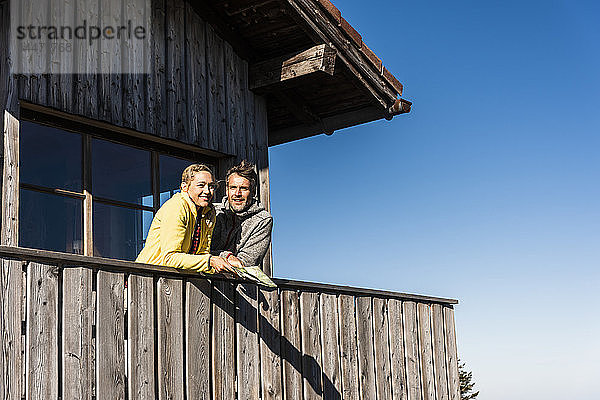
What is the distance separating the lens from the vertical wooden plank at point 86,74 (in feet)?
25.0

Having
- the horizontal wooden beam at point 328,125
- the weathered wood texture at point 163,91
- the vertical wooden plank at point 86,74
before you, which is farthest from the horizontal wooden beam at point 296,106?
the vertical wooden plank at point 86,74

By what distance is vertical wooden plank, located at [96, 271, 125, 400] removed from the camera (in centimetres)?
529

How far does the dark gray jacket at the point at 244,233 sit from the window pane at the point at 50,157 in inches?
59.9

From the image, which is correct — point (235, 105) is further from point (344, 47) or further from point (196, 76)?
point (344, 47)

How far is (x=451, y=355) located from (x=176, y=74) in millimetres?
4187

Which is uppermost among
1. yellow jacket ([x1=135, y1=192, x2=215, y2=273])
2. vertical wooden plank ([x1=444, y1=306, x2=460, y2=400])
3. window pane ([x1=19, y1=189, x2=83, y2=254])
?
window pane ([x1=19, y1=189, x2=83, y2=254])

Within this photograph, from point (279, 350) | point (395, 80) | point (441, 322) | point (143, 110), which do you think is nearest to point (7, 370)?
point (279, 350)

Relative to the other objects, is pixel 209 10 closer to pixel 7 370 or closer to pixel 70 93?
pixel 70 93

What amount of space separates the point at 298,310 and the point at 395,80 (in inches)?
138

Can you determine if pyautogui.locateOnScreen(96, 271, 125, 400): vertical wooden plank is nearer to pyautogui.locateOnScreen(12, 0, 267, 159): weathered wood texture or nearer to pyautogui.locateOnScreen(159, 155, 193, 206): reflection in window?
pyautogui.locateOnScreen(12, 0, 267, 159): weathered wood texture

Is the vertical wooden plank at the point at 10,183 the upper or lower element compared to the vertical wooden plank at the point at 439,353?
upper

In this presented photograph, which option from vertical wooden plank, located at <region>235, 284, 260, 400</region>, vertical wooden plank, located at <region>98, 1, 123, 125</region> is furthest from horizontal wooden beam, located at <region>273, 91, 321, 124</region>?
vertical wooden plank, located at <region>235, 284, 260, 400</region>

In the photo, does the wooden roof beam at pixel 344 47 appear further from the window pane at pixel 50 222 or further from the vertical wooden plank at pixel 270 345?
the vertical wooden plank at pixel 270 345

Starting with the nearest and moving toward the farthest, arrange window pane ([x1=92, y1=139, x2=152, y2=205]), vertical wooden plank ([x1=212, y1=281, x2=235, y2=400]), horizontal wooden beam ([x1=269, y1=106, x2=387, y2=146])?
vertical wooden plank ([x1=212, y1=281, x2=235, y2=400]) → window pane ([x1=92, y1=139, x2=152, y2=205]) → horizontal wooden beam ([x1=269, y1=106, x2=387, y2=146])
